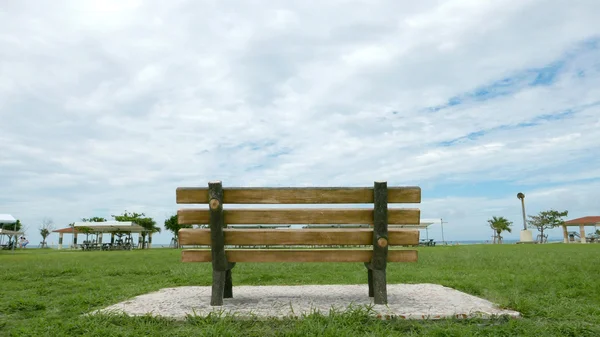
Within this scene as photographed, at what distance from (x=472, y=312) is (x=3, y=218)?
37.4 metres

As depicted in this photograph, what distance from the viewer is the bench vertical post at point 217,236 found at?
13.6 feet

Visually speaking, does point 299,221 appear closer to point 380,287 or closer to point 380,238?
point 380,238

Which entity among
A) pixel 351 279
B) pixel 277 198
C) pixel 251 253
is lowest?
pixel 351 279

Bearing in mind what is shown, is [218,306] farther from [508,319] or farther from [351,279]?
[351,279]

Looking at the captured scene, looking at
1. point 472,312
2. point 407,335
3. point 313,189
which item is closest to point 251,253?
point 313,189

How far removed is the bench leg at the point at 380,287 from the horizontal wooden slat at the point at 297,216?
536 mm

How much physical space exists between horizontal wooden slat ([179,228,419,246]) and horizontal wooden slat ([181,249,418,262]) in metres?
0.08

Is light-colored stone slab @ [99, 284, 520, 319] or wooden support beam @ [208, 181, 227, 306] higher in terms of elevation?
wooden support beam @ [208, 181, 227, 306]

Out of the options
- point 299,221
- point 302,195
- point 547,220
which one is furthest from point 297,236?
point 547,220

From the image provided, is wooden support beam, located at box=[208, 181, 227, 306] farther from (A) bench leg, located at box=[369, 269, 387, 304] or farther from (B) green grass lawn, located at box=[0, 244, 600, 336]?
(A) bench leg, located at box=[369, 269, 387, 304]

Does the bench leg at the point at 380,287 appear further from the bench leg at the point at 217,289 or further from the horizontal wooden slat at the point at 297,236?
the bench leg at the point at 217,289

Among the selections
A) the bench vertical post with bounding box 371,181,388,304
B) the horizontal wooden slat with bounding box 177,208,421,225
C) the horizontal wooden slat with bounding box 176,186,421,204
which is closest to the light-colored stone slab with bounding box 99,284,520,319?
the bench vertical post with bounding box 371,181,388,304

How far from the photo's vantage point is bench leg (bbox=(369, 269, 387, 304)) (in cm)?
421

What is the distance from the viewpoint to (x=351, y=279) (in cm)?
757
